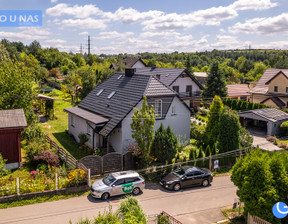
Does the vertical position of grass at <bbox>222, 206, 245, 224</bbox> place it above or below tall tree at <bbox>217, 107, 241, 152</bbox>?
below

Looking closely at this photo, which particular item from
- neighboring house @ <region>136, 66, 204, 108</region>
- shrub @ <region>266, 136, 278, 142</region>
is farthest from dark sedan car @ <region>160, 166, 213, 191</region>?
neighboring house @ <region>136, 66, 204, 108</region>

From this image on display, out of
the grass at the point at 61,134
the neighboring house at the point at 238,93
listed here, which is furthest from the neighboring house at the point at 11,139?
the neighboring house at the point at 238,93

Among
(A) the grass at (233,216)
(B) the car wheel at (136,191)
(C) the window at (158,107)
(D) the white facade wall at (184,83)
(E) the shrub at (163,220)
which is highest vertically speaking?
(D) the white facade wall at (184,83)

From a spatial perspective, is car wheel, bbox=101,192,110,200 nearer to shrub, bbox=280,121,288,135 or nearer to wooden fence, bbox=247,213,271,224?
wooden fence, bbox=247,213,271,224

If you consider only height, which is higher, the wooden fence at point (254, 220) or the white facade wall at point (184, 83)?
the white facade wall at point (184, 83)

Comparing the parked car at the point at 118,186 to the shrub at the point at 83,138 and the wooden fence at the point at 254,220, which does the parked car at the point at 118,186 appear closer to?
the wooden fence at the point at 254,220

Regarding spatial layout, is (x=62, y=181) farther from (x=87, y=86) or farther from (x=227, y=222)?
(x=87, y=86)
